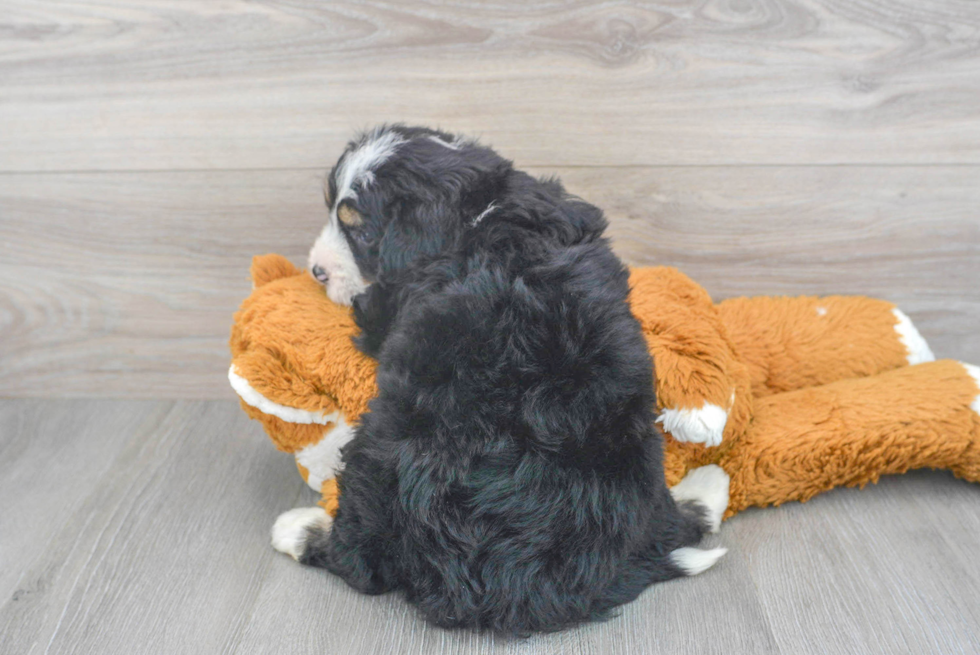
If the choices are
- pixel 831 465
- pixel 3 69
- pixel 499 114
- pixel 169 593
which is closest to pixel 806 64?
pixel 499 114

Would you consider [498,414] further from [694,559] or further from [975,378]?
[975,378]

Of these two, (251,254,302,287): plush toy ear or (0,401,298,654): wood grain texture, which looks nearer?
(0,401,298,654): wood grain texture

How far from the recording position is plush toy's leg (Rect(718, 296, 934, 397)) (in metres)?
1.49

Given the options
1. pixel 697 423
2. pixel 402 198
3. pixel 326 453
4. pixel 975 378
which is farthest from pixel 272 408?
pixel 975 378

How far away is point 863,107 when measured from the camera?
1536 millimetres

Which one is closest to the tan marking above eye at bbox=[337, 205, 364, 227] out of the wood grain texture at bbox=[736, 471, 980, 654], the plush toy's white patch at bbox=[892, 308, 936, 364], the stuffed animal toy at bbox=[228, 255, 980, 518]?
the stuffed animal toy at bbox=[228, 255, 980, 518]

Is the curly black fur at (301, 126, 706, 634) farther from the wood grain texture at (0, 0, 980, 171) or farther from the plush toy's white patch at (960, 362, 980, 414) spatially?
the plush toy's white patch at (960, 362, 980, 414)

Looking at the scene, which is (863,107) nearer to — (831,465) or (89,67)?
(831,465)

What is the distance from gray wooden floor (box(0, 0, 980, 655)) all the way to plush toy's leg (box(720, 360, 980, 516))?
6cm

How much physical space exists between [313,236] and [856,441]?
3.76ft

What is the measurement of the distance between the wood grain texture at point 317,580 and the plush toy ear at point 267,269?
0.42 metres

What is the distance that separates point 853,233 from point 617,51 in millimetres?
643

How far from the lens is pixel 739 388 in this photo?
1.32 m

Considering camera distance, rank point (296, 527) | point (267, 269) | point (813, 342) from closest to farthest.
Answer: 1. point (296, 527)
2. point (267, 269)
3. point (813, 342)
